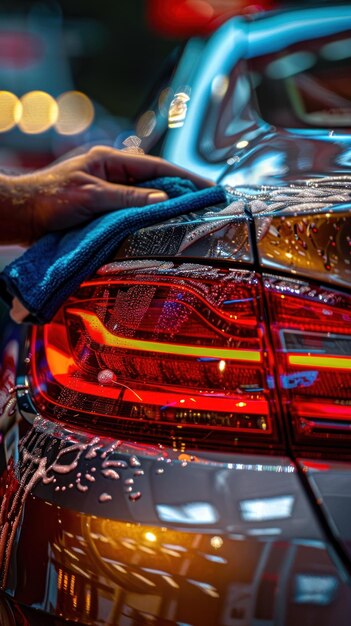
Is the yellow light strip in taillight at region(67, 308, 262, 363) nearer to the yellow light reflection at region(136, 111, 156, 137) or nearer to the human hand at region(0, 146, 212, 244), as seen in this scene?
the human hand at region(0, 146, 212, 244)

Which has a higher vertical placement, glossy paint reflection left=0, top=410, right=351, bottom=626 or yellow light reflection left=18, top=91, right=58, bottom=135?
yellow light reflection left=18, top=91, right=58, bottom=135

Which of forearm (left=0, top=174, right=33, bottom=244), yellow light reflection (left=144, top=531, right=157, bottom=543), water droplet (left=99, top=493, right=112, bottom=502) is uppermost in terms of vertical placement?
forearm (left=0, top=174, right=33, bottom=244)

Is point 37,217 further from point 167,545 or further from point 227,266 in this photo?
point 167,545

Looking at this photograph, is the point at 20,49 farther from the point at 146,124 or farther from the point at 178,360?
the point at 178,360

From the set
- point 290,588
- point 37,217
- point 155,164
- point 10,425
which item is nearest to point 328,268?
point 290,588

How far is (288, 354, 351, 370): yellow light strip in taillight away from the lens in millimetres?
1285

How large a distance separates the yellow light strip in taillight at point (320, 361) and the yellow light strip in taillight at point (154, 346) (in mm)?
57

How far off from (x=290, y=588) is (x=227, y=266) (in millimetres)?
501

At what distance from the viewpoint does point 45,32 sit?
17766 mm

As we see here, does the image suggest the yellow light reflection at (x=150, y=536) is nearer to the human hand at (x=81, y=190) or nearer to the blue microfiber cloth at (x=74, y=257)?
the blue microfiber cloth at (x=74, y=257)

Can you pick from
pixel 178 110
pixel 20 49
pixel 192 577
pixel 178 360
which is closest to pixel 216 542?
pixel 192 577

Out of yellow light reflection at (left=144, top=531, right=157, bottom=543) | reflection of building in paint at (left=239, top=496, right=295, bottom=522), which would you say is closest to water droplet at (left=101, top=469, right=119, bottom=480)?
yellow light reflection at (left=144, top=531, right=157, bottom=543)

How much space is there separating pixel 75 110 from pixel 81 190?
17341 mm

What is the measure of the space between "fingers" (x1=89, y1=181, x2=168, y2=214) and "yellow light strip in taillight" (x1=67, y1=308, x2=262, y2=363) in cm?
52
